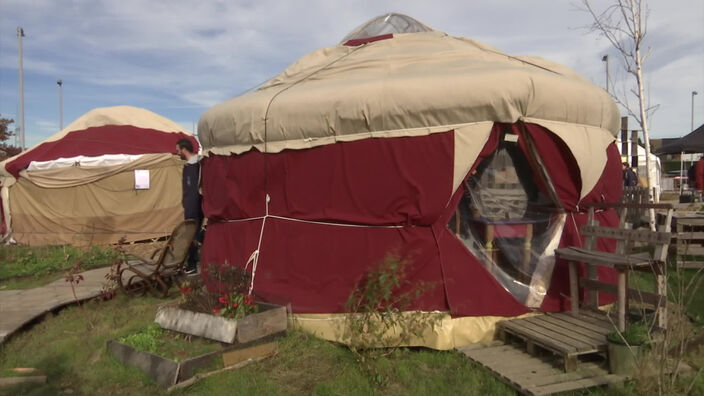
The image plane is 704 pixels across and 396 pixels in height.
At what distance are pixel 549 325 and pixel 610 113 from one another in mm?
2306

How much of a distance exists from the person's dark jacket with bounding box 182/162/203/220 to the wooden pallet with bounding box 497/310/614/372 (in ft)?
12.6

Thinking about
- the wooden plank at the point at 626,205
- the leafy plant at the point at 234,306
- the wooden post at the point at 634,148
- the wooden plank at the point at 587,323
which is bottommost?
the wooden plank at the point at 587,323

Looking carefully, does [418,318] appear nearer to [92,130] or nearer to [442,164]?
[442,164]

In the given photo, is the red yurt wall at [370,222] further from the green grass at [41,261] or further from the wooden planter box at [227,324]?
the green grass at [41,261]

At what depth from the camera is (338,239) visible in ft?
15.6

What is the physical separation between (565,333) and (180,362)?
2.83m

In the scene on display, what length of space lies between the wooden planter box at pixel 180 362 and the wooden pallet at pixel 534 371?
62.6 inches

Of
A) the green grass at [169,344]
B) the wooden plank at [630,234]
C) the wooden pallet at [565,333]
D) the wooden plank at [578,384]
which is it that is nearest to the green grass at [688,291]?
the wooden plank at [630,234]

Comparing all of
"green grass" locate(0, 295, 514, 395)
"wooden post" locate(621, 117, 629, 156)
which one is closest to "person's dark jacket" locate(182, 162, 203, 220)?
"green grass" locate(0, 295, 514, 395)

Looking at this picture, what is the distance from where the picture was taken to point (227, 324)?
415 cm

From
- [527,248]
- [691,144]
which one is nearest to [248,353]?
[527,248]

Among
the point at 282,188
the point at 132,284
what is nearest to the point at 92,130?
the point at 132,284

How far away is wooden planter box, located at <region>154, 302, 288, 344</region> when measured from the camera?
163 inches

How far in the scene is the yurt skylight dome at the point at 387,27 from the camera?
662 cm
